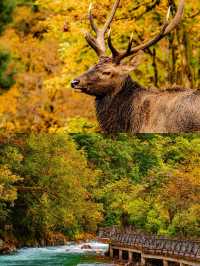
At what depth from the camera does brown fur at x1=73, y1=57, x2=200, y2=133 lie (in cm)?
656

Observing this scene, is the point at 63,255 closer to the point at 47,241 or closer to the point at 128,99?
the point at 47,241

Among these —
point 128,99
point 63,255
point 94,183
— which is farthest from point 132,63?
point 63,255

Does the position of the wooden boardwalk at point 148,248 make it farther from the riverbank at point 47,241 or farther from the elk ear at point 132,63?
the elk ear at point 132,63

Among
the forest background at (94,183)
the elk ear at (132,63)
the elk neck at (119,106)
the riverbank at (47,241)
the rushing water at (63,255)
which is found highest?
the elk ear at (132,63)

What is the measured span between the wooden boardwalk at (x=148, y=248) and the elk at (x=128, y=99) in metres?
0.84

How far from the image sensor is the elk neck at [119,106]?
284 inches

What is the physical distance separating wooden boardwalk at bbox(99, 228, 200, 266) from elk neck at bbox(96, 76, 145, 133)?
89cm

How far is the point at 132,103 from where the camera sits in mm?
7172

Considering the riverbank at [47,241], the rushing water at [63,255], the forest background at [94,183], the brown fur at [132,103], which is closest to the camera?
the forest background at [94,183]

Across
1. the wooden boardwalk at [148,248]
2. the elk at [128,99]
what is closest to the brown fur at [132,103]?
the elk at [128,99]

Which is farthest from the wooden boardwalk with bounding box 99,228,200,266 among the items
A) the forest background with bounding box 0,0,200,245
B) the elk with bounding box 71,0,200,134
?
the elk with bounding box 71,0,200,134

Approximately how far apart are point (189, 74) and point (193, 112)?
751cm

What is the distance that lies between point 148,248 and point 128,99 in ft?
5.14

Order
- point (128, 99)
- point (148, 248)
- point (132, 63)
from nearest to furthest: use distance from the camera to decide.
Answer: point (132, 63), point (128, 99), point (148, 248)
